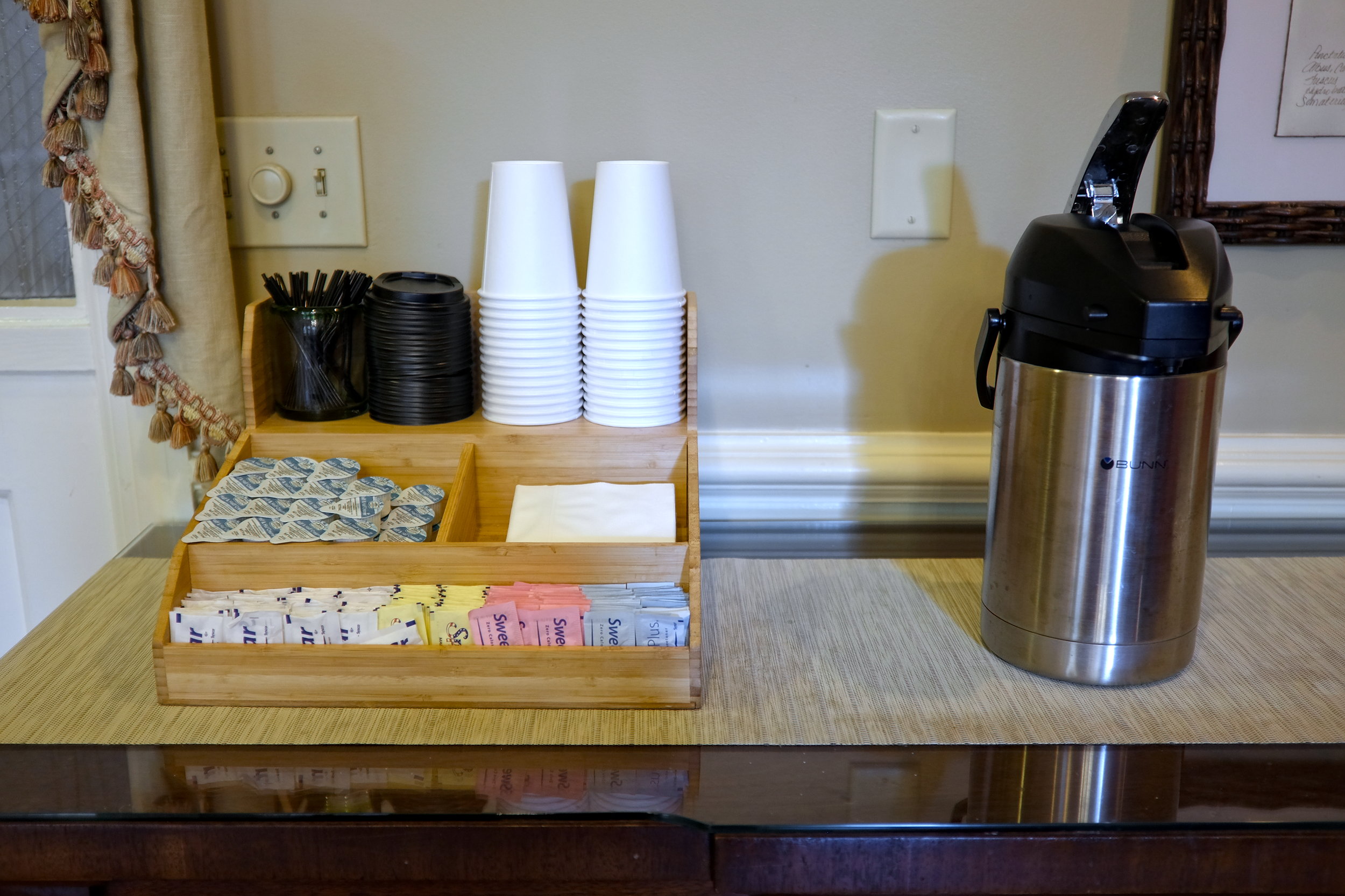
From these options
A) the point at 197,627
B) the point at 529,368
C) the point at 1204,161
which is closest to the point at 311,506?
the point at 197,627

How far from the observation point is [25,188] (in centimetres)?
113

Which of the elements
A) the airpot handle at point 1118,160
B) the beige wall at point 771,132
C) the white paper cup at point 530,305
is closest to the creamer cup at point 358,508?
the white paper cup at point 530,305

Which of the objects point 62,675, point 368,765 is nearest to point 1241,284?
point 368,765

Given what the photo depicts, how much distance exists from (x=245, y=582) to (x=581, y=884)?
369 mm

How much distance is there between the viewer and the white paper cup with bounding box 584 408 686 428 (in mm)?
979

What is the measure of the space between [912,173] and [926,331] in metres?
0.17

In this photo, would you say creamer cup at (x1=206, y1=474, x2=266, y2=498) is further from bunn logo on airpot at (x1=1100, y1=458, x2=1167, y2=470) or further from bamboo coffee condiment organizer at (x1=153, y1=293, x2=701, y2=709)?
bunn logo on airpot at (x1=1100, y1=458, x2=1167, y2=470)

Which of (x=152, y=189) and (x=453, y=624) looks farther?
(x=152, y=189)

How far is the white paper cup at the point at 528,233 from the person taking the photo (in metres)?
0.94

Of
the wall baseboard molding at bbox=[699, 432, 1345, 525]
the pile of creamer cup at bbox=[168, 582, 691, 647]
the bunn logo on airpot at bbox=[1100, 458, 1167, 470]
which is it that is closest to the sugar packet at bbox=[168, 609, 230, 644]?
the pile of creamer cup at bbox=[168, 582, 691, 647]

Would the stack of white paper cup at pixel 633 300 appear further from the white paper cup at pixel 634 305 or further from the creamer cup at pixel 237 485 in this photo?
the creamer cup at pixel 237 485

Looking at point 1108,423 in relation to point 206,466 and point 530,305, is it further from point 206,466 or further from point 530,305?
point 206,466

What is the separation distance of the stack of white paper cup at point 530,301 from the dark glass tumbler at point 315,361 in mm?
134

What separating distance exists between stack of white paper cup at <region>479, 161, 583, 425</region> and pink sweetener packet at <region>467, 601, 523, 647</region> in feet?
0.90
